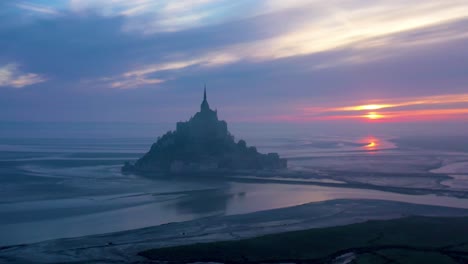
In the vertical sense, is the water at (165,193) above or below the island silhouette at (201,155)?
below

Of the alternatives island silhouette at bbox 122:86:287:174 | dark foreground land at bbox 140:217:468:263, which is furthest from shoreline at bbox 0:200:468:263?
A: island silhouette at bbox 122:86:287:174

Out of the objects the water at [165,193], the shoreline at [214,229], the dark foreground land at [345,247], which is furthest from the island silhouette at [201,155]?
the dark foreground land at [345,247]

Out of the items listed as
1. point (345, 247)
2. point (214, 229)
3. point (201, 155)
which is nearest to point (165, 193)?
point (214, 229)

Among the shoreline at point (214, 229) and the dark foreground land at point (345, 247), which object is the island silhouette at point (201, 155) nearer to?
the shoreline at point (214, 229)

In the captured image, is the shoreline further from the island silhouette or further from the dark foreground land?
the island silhouette

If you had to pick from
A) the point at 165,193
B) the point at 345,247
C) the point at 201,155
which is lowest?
the point at 345,247

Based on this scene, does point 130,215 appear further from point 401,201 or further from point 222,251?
point 401,201

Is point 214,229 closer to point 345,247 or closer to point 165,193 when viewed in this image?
point 345,247
